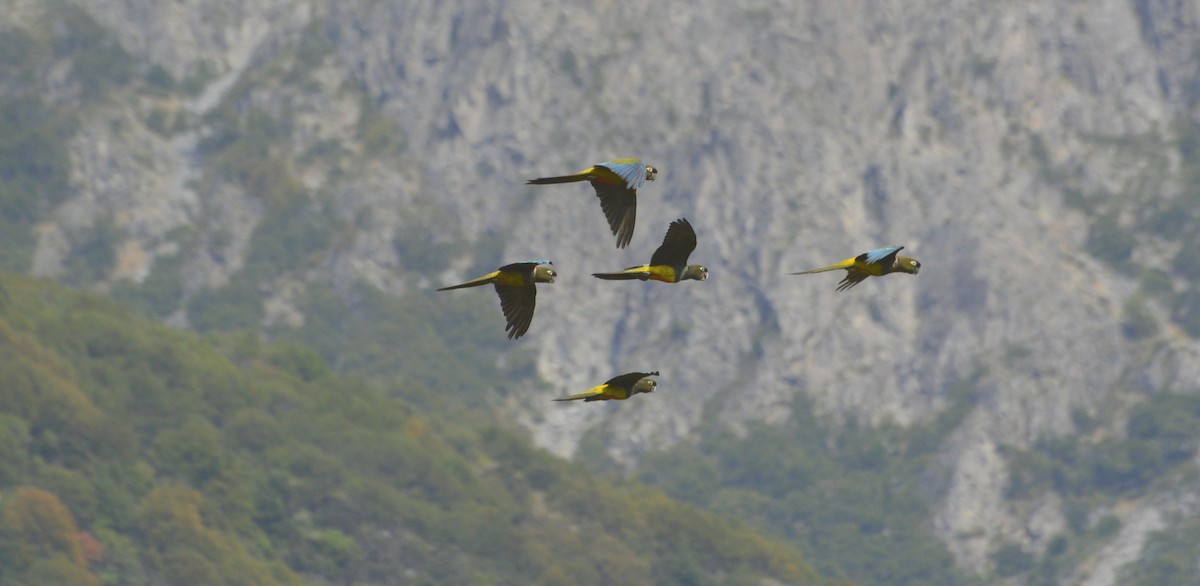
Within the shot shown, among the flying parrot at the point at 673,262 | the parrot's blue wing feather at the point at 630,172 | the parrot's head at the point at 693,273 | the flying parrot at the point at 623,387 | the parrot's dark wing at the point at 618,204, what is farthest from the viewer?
the flying parrot at the point at 623,387

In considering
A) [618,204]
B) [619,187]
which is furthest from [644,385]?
[619,187]

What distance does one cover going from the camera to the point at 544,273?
4844 cm

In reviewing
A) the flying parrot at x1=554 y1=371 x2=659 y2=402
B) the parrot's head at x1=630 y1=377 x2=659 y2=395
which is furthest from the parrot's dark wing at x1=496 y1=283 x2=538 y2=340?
the parrot's head at x1=630 y1=377 x2=659 y2=395

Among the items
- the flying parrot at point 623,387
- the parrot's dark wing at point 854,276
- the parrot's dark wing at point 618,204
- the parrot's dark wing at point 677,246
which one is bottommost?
the flying parrot at point 623,387

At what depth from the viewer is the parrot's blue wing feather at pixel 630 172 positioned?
48125 millimetres

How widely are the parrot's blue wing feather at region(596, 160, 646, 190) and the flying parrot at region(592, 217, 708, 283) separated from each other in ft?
3.66

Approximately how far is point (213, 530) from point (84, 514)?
1073 centimetres

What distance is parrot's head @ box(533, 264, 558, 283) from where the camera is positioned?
48.3 m

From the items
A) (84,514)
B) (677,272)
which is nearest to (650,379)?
(677,272)

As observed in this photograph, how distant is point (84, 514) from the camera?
19400 cm

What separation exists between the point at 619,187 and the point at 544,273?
85.3 inches

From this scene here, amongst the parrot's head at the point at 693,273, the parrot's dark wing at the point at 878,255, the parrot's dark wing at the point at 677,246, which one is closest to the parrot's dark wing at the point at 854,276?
the parrot's dark wing at the point at 878,255

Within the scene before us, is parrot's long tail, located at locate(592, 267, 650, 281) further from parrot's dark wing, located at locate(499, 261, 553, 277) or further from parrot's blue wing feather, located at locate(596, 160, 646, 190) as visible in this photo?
parrot's blue wing feather, located at locate(596, 160, 646, 190)

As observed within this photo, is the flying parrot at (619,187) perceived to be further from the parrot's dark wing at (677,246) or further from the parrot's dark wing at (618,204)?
the parrot's dark wing at (677,246)
